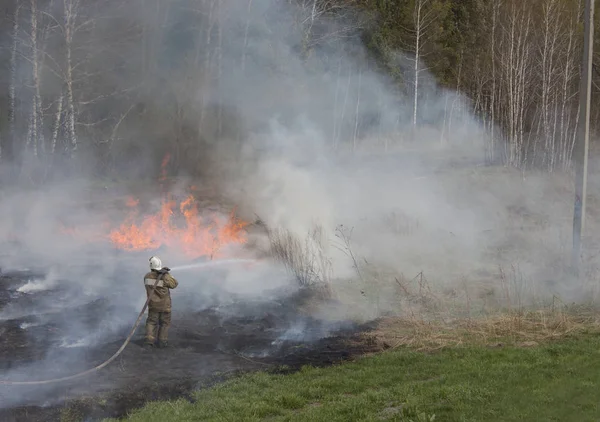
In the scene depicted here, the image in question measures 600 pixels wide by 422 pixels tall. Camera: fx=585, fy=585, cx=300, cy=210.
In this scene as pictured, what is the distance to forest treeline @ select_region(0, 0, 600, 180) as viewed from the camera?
826 inches

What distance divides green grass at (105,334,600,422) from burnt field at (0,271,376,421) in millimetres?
714

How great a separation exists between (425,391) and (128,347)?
196 inches

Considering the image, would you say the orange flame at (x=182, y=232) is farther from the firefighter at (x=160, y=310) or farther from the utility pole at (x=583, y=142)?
the utility pole at (x=583, y=142)

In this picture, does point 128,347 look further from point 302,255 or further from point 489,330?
point 489,330

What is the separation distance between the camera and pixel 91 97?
2431cm

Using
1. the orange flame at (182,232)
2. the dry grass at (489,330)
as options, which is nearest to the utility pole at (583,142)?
the dry grass at (489,330)

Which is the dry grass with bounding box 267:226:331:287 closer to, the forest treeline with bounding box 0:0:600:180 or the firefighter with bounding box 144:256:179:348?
the firefighter with bounding box 144:256:179:348

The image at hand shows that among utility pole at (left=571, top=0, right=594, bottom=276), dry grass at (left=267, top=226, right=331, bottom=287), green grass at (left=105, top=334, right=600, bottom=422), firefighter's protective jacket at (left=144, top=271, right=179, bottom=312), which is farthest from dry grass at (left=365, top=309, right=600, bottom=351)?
firefighter's protective jacket at (left=144, top=271, right=179, bottom=312)

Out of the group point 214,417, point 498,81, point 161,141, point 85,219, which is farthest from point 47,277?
point 498,81

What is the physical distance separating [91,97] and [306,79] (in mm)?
8967

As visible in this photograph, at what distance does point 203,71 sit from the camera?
23.1 meters

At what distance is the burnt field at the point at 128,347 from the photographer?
295 inches

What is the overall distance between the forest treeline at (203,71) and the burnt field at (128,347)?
1001 cm

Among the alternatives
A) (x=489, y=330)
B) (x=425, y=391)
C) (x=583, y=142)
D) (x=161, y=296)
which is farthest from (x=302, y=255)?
(x=425, y=391)
